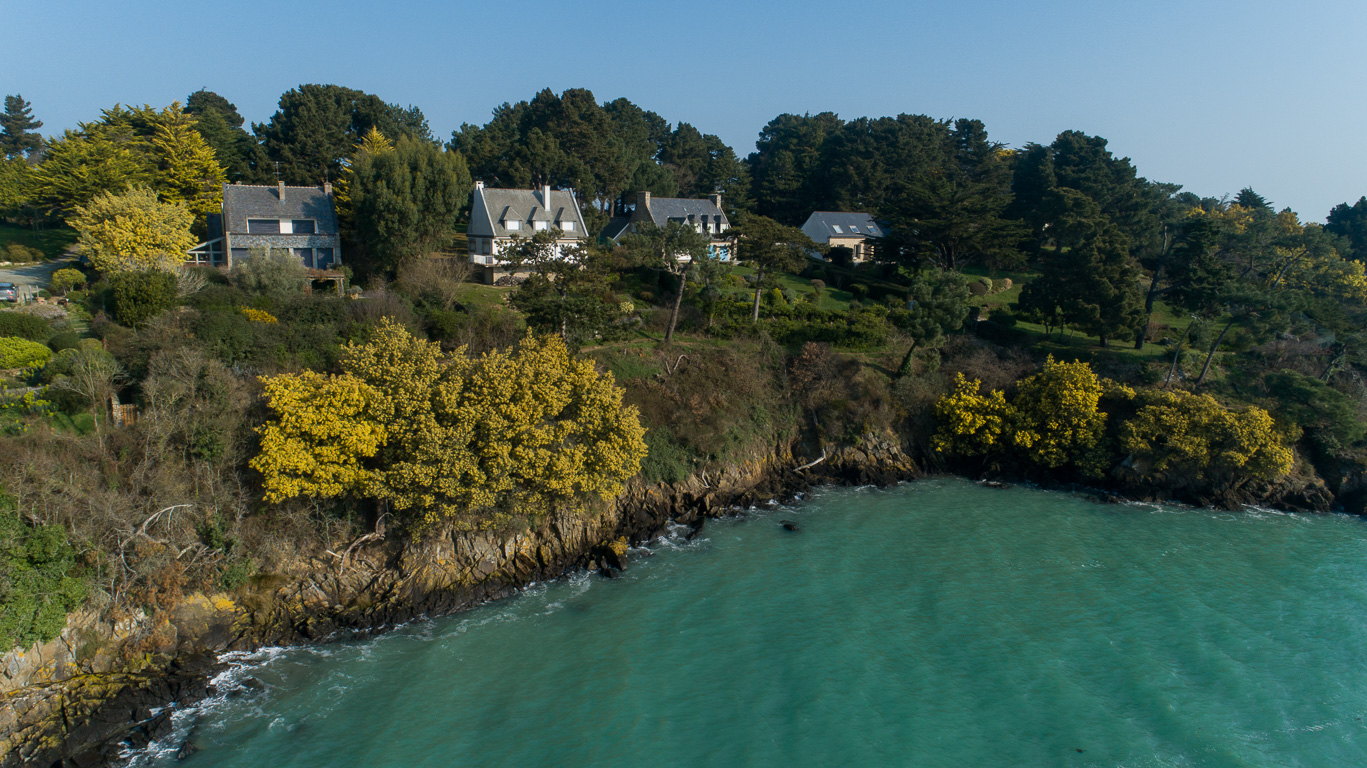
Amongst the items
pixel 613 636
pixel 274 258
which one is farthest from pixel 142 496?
pixel 274 258

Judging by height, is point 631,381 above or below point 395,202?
below

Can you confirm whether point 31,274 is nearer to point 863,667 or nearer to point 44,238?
point 44,238

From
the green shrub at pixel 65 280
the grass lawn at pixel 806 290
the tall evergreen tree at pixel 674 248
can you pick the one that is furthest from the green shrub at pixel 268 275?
the grass lawn at pixel 806 290

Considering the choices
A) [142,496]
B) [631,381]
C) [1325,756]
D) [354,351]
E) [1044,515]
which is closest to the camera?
[1325,756]

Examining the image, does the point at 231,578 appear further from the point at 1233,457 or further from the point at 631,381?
the point at 1233,457

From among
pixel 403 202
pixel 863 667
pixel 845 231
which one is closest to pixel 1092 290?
pixel 845 231

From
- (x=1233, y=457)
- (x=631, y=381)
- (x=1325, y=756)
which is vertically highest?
(x=631, y=381)

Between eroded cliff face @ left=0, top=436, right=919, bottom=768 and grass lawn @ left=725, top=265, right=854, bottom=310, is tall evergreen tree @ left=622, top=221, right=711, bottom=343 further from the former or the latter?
eroded cliff face @ left=0, top=436, right=919, bottom=768

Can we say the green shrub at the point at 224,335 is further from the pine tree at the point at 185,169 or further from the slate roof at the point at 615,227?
the slate roof at the point at 615,227
